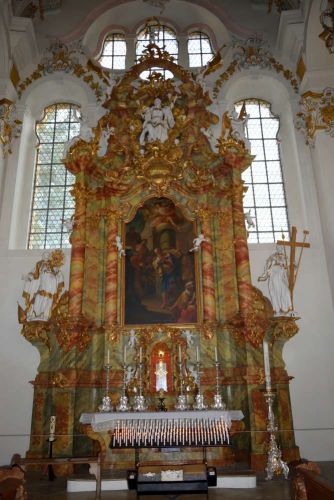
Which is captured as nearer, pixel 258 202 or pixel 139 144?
pixel 139 144

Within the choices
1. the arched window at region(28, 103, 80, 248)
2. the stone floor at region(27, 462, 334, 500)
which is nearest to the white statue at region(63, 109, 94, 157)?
the arched window at region(28, 103, 80, 248)

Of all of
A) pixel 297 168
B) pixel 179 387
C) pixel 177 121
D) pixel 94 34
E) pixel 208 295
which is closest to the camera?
pixel 179 387

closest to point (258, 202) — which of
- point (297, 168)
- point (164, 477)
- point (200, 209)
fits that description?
point (297, 168)

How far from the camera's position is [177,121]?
37.3ft

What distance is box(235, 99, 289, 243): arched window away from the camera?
→ 12047mm

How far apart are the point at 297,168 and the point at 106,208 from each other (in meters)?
4.96

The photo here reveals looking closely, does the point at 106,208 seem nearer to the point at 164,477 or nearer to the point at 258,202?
the point at 258,202

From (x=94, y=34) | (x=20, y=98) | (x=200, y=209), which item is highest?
(x=94, y=34)

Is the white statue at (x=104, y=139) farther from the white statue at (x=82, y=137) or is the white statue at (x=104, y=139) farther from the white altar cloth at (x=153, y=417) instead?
the white altar cloth at (x=153, y=417)

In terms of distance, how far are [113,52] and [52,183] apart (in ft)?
15.1

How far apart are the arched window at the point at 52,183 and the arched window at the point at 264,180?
4.61 metres

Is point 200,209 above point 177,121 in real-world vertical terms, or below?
below

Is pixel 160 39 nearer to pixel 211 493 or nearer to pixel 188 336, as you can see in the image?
pixel 188 336

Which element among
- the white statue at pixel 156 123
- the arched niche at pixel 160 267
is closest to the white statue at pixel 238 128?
the white statue at pixel 156 123
